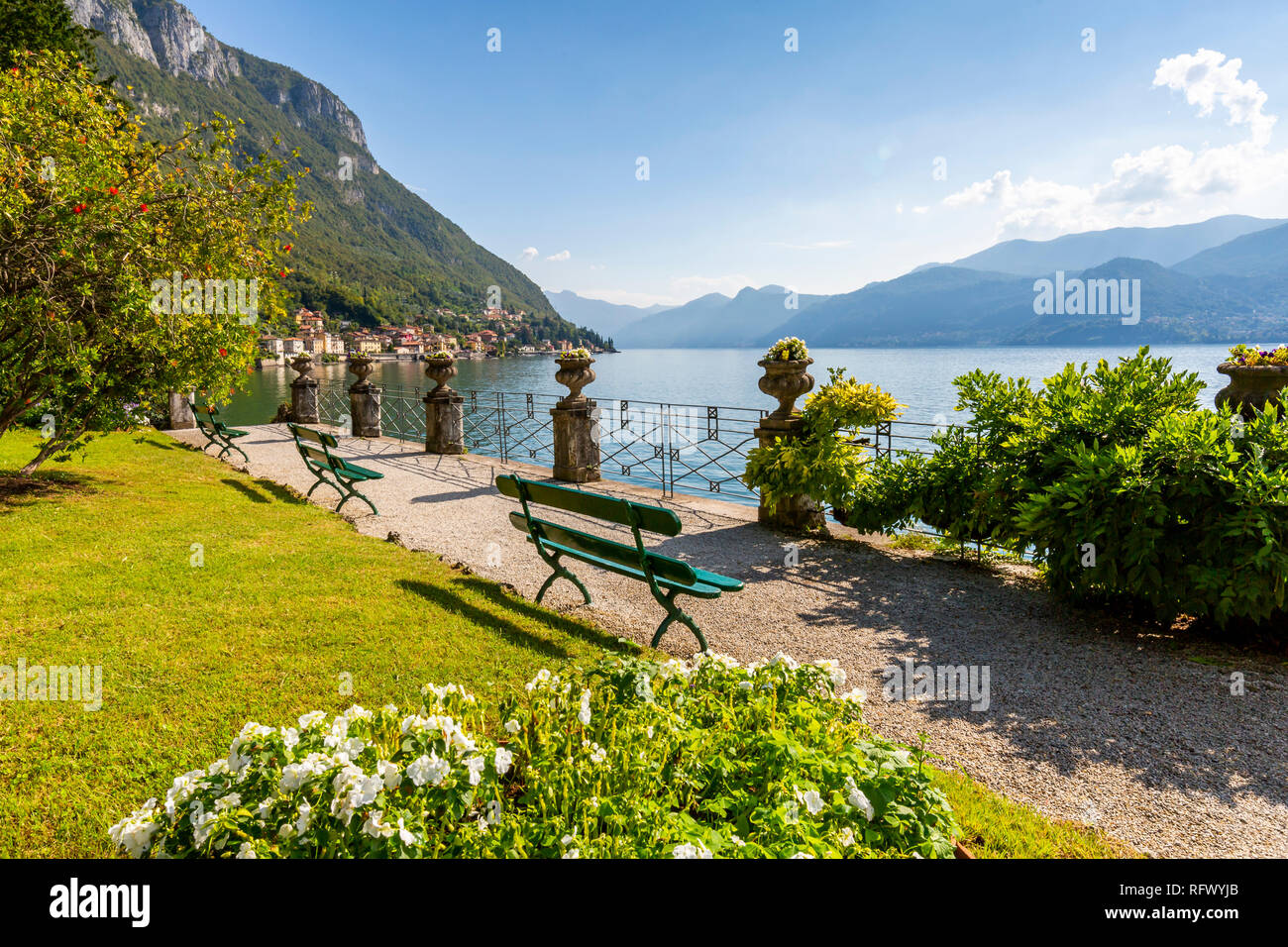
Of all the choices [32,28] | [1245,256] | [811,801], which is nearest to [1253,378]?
[811,801]

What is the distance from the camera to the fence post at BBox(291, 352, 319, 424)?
18.7 meters

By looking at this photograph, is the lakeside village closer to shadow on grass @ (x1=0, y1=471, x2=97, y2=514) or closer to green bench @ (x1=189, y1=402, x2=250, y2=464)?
green bench @ (x1=189, y1=402, x2=250, y2=464)

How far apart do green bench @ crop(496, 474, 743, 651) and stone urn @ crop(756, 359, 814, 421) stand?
3327 mm

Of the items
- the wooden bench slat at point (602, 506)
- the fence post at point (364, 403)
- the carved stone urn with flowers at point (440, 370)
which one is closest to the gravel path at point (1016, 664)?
the wooden bench slat at point (602, 506)

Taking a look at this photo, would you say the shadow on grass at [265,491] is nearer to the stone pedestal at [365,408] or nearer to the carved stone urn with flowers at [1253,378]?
the stone pedestal at [365,408]

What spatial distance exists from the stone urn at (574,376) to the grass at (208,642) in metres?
4.24

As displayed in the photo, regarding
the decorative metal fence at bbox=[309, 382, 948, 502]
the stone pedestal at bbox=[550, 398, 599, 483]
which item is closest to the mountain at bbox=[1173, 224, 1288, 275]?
the decorative metal fence at bbox=[309, 382, 948, 502]

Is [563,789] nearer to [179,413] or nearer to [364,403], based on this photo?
[364,403]

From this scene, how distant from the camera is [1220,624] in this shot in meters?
4.19

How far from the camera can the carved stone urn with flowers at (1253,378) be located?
516cm

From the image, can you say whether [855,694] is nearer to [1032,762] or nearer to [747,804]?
[747,804]

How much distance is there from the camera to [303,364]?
60.3 feet

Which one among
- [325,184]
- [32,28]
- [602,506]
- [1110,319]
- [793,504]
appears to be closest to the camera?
[602,506]

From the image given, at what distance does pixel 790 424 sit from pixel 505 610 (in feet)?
13.2
